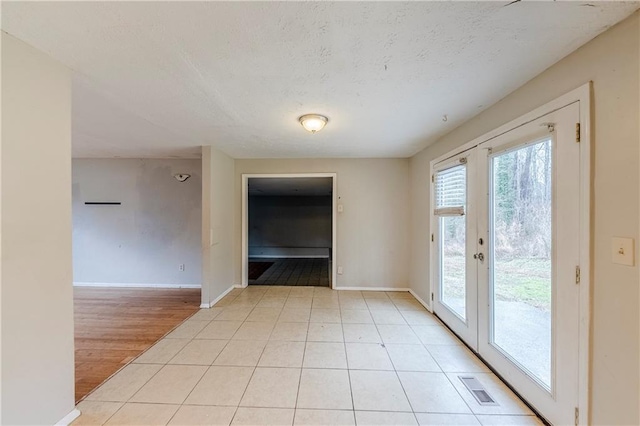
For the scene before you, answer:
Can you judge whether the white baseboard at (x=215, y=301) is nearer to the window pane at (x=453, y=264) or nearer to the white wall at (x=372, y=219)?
the white wall at (x=372, y=219)

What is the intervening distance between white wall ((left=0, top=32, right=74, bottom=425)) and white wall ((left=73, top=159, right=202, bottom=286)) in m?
3.05

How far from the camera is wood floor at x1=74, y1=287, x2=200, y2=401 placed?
2254mm

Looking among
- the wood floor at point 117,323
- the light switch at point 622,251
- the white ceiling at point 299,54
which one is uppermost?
the white ceiling at point 299,54

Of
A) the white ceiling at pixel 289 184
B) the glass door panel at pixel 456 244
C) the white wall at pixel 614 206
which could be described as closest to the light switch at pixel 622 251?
the white wall at pixel 614 206

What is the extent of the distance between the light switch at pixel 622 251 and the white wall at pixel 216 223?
3.87 meters

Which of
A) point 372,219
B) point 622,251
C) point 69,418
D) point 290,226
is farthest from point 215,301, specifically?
point 290,226

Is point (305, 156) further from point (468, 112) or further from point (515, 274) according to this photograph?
point (515, 274)

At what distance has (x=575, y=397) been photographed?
1.44m

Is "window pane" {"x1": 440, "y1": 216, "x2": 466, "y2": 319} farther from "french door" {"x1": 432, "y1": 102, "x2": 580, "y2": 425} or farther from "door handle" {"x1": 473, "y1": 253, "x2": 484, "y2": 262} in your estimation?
"door handle" {"x1": 473, "y1": 253, "x2": 484, "y2": 262}

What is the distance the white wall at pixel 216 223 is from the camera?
3.66 metres

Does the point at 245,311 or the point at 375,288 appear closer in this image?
the point at 245,311

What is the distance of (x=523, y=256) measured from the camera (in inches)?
73.7

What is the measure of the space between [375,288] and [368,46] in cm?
379

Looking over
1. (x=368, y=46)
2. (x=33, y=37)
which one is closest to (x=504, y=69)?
(x=368, y=46)
